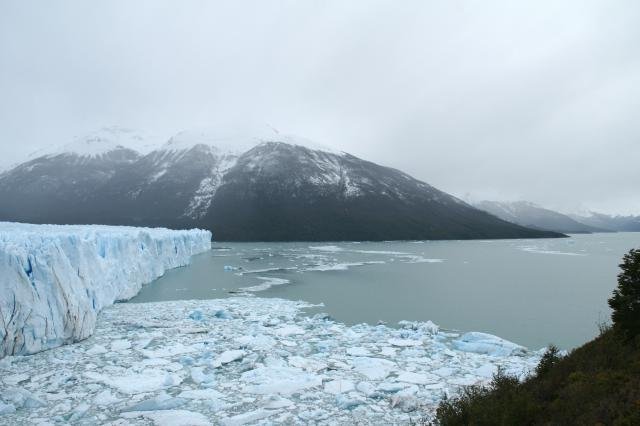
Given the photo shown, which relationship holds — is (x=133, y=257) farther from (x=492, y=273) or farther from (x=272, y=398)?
(x=492, y=273)

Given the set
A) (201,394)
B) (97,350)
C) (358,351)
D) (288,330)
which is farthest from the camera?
(288,330)

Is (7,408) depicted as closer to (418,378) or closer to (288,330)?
(288,330)

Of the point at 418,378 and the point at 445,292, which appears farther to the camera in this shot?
the point at 445,292

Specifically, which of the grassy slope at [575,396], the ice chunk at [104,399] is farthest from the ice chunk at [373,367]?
the ice chunk at [104,399]

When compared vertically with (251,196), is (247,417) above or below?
below

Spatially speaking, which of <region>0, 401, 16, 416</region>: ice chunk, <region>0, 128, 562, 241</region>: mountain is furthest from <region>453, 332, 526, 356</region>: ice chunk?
<region>0, 128, 562, 241</region>: mountain

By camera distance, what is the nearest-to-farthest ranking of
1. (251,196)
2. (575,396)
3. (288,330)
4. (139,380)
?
(575,396) → (139,380) → (288,330) → (251,196)

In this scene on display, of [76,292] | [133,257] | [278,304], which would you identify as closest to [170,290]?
[133,257]

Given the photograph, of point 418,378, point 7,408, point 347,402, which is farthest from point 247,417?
point 7,408

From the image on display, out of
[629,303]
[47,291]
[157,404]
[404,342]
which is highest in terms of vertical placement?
[629,303]

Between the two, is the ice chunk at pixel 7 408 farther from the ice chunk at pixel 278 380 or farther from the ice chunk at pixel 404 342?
the ice chunk at pixel 404 342

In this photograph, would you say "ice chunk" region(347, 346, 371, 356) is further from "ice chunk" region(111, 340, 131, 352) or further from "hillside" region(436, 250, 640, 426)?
"ice chunk" region(111, 340, 131, 352)
